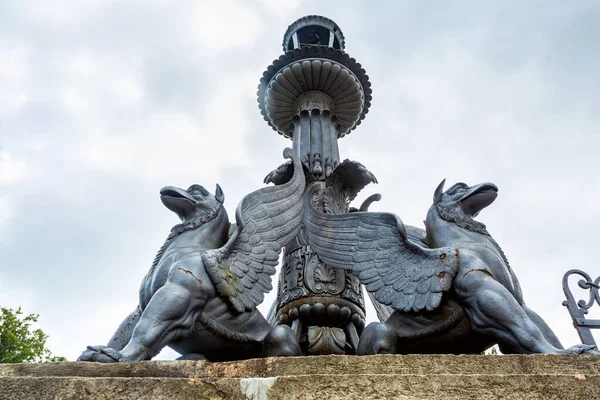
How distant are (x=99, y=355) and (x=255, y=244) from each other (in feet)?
5.29

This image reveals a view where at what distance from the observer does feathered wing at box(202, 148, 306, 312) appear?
3.57 m

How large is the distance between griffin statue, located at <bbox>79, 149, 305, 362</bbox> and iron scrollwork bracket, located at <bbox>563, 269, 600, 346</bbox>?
1.99 m

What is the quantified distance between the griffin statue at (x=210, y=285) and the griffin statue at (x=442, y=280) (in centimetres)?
A: 58

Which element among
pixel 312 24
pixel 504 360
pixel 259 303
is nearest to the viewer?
pixel 504 360

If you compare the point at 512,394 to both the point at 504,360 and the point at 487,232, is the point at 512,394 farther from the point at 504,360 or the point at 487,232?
the point at 487,232

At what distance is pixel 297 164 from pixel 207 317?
201cm

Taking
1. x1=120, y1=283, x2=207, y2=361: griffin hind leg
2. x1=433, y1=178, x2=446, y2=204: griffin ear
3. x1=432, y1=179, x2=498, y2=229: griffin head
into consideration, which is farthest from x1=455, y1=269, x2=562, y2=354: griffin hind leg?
x1=120, y1=283, x2=207, y2=361: griffin hind leg

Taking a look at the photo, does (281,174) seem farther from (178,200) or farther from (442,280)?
(442,280)

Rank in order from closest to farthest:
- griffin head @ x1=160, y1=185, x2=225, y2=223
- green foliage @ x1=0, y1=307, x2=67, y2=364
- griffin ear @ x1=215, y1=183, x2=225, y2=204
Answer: griffin head @ x1=160, y1=185, x2=225, y2=223 < griffin ear @ x1=215, y1=183, x2=225, y2=204 < green foliage @ x1=0, y1=307, x2=67, y2=364

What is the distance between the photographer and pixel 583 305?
368cm

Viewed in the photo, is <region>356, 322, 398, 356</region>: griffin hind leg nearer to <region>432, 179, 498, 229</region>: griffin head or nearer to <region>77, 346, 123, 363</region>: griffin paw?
<region>432, 179, 498, 229</region>: griffin head

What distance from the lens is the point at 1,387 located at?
1.89 metres

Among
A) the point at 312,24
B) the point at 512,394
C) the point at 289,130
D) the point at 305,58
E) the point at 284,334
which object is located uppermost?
the point at 312,24

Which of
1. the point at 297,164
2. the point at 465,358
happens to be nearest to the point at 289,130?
the point at 297,164
